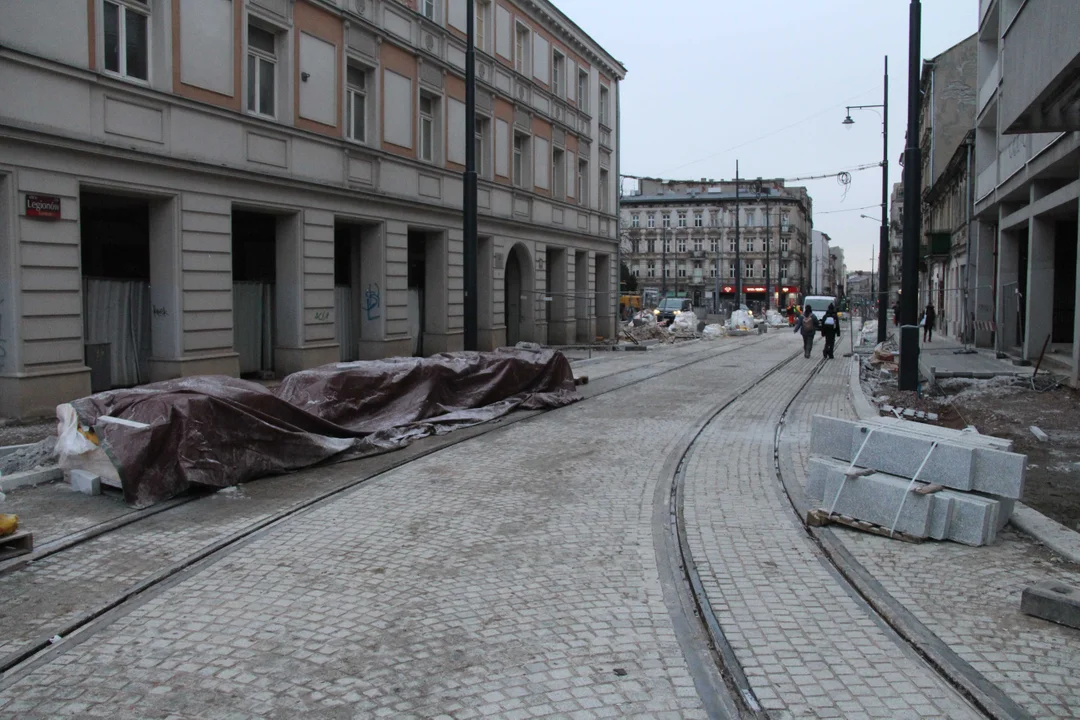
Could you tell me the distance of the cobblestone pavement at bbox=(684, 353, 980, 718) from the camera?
13.3 feet

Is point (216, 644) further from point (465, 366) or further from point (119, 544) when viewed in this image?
point (465, 366)

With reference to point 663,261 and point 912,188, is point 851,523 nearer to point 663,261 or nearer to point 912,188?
point 912,188

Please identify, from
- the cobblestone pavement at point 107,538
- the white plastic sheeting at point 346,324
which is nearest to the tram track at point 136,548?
the cobblestone pavement at point 107,538

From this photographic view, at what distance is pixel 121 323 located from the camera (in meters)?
15.2

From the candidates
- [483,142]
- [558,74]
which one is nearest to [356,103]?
[483,142]

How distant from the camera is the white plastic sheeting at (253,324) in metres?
18.0

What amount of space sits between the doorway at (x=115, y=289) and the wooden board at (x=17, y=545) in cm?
908

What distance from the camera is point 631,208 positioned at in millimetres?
99312

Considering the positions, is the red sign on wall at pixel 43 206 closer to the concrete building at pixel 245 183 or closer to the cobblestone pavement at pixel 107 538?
the concrete building at pixel 245 183

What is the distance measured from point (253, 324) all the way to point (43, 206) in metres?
6.17

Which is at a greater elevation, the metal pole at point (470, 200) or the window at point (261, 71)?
the window at point (261, 71)

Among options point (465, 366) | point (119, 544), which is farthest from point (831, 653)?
point (465, 366)

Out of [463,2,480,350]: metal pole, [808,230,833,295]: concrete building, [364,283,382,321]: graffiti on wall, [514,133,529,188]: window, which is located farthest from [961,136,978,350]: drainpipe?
[808,230,833,295]: concrete building

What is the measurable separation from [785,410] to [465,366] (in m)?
5.44
